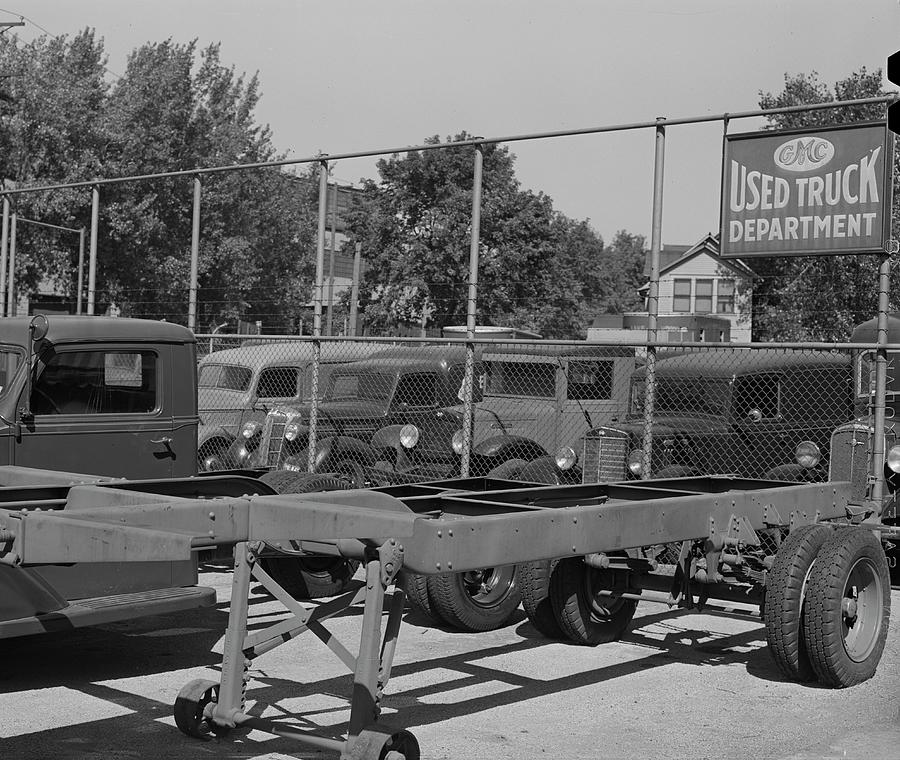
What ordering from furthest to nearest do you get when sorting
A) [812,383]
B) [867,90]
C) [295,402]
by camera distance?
1. [867,90]
2. [295,402]
3. [812,383]

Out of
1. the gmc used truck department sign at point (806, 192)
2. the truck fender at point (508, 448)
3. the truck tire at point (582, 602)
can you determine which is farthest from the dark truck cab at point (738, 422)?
the truck tire at point (582, 602)

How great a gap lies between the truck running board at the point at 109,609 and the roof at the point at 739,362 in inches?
243

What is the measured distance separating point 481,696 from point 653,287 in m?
4.35

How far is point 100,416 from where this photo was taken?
23.6ft

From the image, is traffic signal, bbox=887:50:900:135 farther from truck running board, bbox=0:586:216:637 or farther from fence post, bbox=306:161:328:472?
fence post, bbox=306:161:328:472

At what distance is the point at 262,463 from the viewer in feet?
38.3

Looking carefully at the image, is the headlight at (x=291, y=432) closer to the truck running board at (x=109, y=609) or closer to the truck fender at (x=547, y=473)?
the truck fender at (x=547, y=473)

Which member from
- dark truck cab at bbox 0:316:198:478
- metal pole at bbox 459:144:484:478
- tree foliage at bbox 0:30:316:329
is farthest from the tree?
dark truck cab at bbox 0:316:198:478

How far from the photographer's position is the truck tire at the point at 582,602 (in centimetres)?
661

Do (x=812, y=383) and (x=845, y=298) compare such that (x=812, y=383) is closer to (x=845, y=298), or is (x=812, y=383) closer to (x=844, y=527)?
(x=844, y=527)

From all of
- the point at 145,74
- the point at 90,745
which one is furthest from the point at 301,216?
the point at 90,745

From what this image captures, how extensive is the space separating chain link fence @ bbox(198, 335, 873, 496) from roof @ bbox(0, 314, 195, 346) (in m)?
2.04

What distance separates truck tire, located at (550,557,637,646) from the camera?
6.61 m

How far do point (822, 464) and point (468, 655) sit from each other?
14.2 feet
